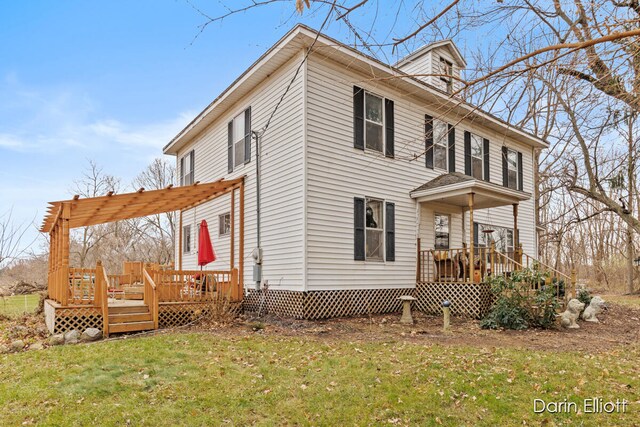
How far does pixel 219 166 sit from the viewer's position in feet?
44.5

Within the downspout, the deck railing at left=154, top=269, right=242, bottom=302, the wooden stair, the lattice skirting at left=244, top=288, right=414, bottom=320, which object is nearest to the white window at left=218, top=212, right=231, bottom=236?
the downspout

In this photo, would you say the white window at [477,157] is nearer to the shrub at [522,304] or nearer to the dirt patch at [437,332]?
the shrub at [522,304]

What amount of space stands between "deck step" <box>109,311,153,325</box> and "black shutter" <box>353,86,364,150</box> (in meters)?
6.12

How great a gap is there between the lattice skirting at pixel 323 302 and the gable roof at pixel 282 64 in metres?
4.73

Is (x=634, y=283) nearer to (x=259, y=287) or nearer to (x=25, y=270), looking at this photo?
(x=259, y=287)

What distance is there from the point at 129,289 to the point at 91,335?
352 cm

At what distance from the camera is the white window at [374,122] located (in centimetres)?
1114

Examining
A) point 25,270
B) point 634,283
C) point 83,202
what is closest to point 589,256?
point 634,283

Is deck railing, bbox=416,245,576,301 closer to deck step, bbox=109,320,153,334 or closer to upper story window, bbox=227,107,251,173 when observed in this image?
upper story window, bbox=227,107,251,173

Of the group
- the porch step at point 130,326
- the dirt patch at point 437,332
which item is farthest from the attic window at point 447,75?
the porch step at point 130,326

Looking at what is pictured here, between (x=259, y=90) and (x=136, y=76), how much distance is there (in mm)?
7683

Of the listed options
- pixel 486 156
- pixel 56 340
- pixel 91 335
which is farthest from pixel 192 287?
pixel 486 156

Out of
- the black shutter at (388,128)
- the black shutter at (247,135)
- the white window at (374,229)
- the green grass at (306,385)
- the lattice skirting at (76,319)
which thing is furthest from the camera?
the black shutter at (247,135)

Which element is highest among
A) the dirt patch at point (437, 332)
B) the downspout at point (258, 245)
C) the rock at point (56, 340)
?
the downspout at point (258, 245)
